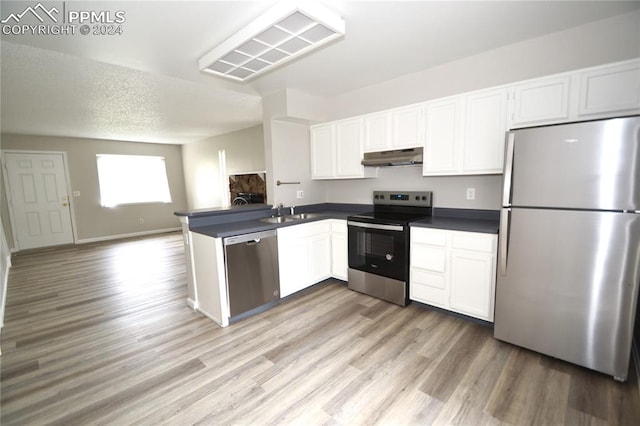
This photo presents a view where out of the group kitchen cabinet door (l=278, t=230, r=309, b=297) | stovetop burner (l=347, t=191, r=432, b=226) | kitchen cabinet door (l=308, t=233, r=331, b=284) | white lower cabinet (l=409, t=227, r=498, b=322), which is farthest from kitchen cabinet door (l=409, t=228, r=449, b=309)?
kitchen cabinet door (l=278, t=230, r=309, b=297)

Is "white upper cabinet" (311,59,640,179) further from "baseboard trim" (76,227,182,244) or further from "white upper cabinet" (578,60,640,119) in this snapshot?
"baseboard trim" (76,227,182,244)

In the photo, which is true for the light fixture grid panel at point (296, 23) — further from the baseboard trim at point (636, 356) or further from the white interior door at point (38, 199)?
the white interior door at point (38, 199)

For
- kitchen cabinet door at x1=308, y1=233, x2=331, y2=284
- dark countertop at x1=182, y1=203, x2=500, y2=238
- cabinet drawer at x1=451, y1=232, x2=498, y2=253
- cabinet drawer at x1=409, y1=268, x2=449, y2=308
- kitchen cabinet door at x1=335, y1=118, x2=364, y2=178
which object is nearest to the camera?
cabinet drawer at x1=451, y1=232, x2=498, y2=253

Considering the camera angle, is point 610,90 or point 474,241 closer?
point 610,90

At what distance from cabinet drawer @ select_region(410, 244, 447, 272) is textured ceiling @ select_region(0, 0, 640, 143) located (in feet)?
6.27

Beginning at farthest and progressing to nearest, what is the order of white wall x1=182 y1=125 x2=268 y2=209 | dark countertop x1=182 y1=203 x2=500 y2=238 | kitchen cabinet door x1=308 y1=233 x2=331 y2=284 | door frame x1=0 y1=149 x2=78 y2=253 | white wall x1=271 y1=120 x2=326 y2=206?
white wall x1=182 y1=125 x2=268 y2=209 → door frame x1=0 y1=149 x2=78 y2=253 → white wall x1=271 y1=120 x2=326 y2=206 → kitchen cabinet door x1=308 y1=233 x2=331 y2=284 → dark countertop x1=182 y1=203 x2=500 y2=238

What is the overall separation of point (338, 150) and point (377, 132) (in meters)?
0.61

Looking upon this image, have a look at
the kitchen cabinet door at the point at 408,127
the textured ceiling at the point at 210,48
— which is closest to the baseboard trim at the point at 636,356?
the kitchen cabinet door at the point at 408,127

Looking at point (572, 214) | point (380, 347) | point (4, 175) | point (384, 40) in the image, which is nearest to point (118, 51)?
point (384, 40)

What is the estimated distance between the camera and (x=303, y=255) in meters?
3.21

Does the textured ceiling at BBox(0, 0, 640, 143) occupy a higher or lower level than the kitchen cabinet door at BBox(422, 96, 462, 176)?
higher

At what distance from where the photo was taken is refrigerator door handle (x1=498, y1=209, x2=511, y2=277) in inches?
80.4

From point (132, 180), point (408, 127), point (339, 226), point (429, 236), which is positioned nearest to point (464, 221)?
point (429, 236)

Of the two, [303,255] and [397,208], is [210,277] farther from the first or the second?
[397,208]
